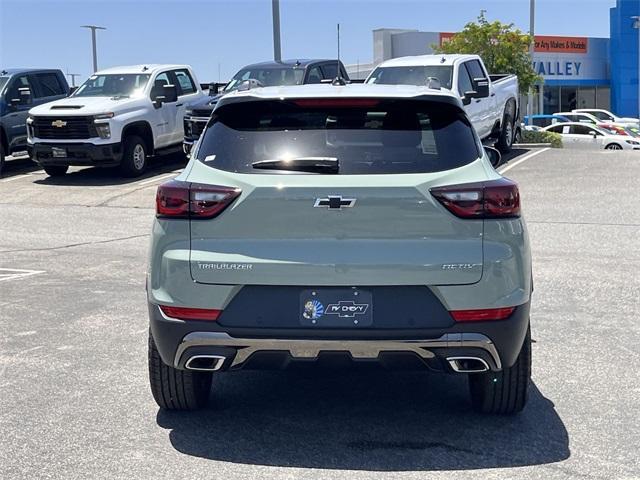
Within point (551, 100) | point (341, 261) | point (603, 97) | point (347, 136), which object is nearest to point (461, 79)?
point (347, 136)

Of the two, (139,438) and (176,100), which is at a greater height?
(176,100)

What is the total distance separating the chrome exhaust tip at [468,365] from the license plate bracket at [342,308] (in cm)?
46

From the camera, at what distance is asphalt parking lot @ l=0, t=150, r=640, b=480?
426 centimetres

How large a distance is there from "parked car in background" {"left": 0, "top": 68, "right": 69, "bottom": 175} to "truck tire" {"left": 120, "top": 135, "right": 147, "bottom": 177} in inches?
122

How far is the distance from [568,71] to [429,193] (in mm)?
56986

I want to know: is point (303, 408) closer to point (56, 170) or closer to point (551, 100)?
point (56, 170)

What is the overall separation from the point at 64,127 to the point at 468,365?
1431 cm

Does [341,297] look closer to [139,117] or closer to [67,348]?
[67,348]

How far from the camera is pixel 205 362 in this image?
14.3 feet

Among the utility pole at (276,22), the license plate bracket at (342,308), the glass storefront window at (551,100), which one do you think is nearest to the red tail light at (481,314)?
the license plate bracket at (342,308)

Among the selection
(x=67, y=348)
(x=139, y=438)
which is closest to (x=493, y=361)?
(x=139, y=438)

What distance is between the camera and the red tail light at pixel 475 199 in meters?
4.22

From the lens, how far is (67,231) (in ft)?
41.4

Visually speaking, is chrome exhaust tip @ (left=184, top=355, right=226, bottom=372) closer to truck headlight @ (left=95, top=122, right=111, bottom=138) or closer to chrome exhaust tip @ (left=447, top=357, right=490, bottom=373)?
chrome exhaust tip @ (left=447, top=357, right=490, bottom=373)
